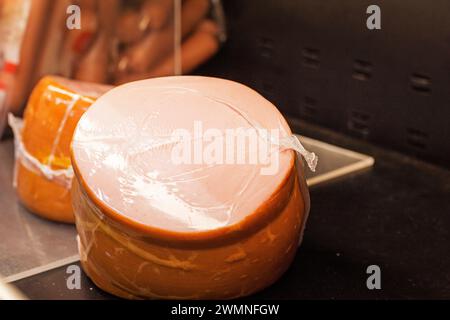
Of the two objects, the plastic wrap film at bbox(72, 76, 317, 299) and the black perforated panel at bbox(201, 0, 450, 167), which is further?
the black perforated panel at bbox(201, 0, 450, 167)

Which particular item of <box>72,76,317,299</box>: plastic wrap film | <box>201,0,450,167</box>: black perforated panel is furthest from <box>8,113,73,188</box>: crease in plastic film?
<box>201,0,450,167</box>: black perforated panel

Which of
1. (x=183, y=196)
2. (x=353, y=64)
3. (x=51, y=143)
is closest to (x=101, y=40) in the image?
(x=51, y=143)

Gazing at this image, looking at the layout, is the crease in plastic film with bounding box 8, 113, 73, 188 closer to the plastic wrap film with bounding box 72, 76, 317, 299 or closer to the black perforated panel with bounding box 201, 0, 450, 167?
the plastic wrap film with bounding box 72, 76, 317, 299

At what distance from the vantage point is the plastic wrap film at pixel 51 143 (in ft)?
4.57

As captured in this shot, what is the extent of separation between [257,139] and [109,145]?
23cm

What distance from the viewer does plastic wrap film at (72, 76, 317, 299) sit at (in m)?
1.04

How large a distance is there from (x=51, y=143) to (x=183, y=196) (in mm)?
469

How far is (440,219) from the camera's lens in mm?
1428

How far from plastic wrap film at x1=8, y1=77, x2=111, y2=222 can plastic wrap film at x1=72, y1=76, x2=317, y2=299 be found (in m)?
0.23

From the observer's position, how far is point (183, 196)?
1.05 metres

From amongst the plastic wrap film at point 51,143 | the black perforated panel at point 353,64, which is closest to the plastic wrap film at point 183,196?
the plastic wrap film at point 51,143

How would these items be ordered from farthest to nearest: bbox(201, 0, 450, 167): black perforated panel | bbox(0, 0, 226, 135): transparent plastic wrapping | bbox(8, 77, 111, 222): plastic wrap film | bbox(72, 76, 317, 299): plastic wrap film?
bbox(0, 0, 226, 135): transparent plastic wrapping, bbox(201, 0, 450, 167): black perforated panel, bbox(8, 77, 111, 222): plastic wrap film, bbox(72, 76, 317, 299): plastic wrap film

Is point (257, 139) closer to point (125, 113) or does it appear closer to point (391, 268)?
point (125, 113)

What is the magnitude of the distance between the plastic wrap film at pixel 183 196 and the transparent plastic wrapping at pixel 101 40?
643mm
